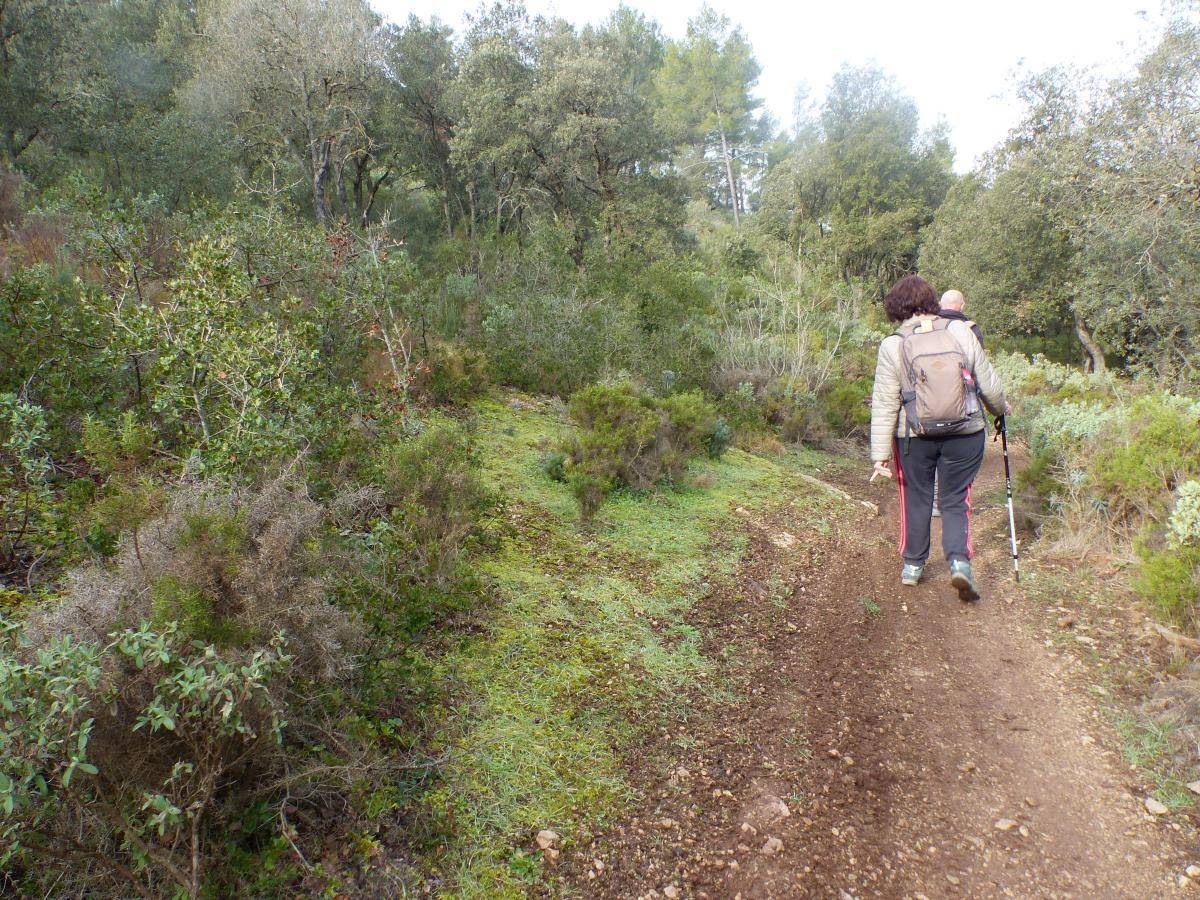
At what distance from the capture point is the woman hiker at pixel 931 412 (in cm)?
438

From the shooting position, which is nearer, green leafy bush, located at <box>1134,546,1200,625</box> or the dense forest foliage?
the dense forest foliage

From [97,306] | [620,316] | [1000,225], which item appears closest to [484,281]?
→ [620,316]

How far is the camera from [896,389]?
4672 mm

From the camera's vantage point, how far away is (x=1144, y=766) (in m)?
3.00

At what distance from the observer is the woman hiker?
4.38 metres

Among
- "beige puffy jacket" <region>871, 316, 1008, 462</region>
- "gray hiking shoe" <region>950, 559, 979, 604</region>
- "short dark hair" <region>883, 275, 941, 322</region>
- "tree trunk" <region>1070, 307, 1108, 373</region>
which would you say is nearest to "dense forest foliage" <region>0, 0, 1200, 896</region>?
"tree trunk" <region>1070, 307, 1108, 373</region>

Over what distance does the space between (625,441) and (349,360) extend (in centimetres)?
277

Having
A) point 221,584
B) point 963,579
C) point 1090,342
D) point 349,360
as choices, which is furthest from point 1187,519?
point 1090,342

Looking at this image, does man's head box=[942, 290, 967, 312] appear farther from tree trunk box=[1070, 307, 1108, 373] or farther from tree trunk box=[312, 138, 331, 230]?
tree trunk box=[1070, 307, 1108, 373]

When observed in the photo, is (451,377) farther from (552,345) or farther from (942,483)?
(942,483)

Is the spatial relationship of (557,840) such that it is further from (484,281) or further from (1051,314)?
(1051,314)

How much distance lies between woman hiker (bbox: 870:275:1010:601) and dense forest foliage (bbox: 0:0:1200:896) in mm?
1150

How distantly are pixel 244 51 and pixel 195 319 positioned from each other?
15.8m

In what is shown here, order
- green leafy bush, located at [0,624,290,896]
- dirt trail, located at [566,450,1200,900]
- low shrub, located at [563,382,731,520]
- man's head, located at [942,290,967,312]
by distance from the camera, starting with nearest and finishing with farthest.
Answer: green leafy bush, located at [0,624,290,896] → dirt trail, located at [566,450,1200,900] → man's head, located at [942,290,967,312] → low shrub, located at [563,382,731,520]
